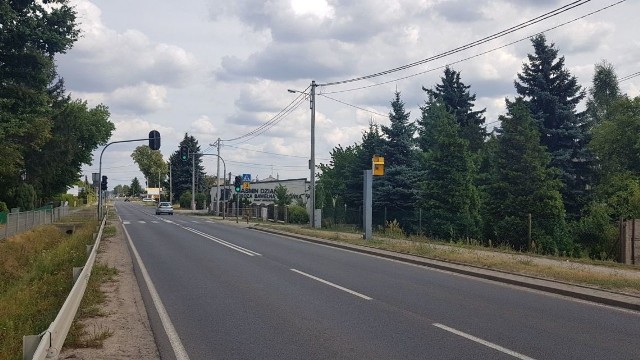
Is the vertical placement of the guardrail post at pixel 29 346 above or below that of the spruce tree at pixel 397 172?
below

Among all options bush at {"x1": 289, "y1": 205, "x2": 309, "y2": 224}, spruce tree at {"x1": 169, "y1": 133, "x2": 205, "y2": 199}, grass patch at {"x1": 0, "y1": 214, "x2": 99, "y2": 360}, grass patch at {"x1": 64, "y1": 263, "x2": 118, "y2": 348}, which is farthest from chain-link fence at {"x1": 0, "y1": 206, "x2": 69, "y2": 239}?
spruce tree at {"x1": 169, "y1": 133, "x2": 205, "y2": 199}

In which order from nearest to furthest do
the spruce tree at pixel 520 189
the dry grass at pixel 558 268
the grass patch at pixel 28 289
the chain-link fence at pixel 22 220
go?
the grass patch at pixel 28 289
the dry grass at pixel 558 268
the chain-link fence at pixel 22 220
the spruce tree at pixel 520 189

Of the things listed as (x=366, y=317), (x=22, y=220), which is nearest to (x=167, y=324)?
(x=366, y=317)

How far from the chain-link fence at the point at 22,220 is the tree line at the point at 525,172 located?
62.2 feet

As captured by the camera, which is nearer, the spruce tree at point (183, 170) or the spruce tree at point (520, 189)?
the spruce tree at point (520, 189)

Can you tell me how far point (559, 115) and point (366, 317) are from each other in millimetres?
38582

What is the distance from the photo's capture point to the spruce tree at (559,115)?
4297 centimetres

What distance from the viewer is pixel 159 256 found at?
68.3 ft

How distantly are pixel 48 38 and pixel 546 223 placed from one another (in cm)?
2599

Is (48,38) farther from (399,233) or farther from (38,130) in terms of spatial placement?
(399,233)

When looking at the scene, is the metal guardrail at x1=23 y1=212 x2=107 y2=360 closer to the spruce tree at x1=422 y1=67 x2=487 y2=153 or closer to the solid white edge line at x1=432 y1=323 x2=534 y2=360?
the solid white edge line at x1=432 y1=323 x2=534 y2=360

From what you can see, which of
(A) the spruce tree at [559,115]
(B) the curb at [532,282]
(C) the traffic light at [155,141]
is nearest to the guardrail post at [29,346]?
(B) the curb at [532,282]

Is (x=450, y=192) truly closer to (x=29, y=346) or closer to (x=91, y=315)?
(x=91, y=315)

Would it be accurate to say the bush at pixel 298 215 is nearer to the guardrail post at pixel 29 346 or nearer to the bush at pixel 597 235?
the bush at pixel 597 235
